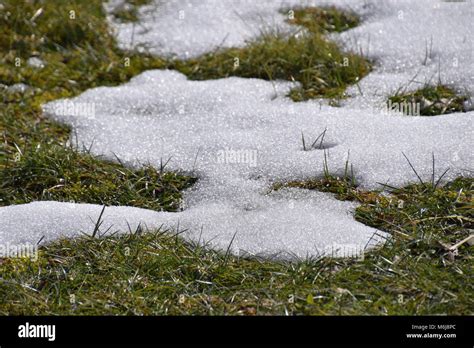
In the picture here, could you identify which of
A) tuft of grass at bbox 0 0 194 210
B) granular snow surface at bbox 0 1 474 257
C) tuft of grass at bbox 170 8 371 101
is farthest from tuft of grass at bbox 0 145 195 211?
tuft of grass at bbox 170 8 371 101

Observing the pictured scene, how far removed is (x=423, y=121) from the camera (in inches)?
192

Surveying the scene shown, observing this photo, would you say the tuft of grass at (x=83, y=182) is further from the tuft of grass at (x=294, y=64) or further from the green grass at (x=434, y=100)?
the green grass at (x=434, y=100)

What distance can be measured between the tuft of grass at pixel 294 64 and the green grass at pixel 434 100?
0.46 metres

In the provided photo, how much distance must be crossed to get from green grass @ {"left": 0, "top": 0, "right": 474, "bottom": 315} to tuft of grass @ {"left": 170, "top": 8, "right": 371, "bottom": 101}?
0.32 feet

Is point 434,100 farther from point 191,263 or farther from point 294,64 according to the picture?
point 191,263

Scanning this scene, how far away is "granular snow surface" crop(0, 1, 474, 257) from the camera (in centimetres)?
407

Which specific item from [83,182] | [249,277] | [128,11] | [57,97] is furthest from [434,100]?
[128,11]

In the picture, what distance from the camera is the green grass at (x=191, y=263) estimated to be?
3.45 metres

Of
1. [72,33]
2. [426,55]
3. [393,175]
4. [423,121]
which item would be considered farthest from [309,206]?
[72,33]

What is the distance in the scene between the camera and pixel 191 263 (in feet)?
12.3

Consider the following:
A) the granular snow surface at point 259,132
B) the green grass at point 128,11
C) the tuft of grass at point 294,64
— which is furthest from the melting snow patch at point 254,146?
the green grass at point 128,11

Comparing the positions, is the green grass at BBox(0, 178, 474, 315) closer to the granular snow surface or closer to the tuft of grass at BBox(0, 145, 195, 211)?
the granular snow surface
